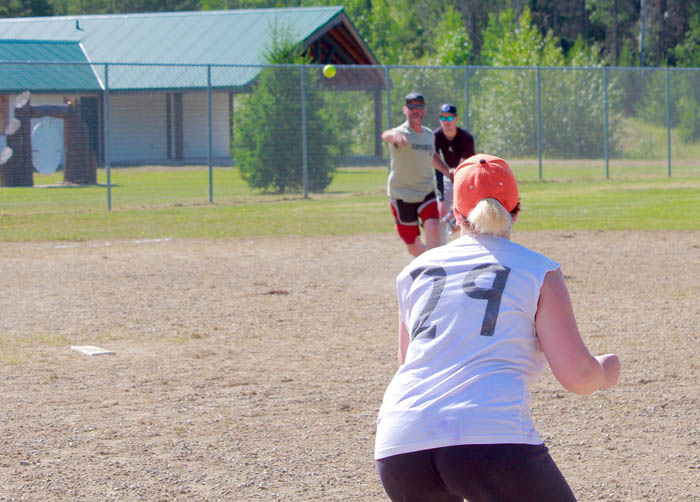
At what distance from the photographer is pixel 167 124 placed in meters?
31.1

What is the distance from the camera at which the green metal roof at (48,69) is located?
24.5 metres

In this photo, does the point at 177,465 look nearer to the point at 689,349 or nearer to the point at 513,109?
the point at 689,349

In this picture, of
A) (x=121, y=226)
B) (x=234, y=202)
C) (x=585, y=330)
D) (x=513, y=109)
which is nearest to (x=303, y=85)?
(x=234, y=202)

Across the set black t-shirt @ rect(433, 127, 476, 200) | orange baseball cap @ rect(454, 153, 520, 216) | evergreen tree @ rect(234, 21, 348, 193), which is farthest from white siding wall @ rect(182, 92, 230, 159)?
orange baseball cap @ rect(454, 153, 520, 216)

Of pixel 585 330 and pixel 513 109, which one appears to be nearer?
pixel 585 330

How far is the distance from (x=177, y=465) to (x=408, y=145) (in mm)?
6137

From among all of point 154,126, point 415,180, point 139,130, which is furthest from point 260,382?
point 154,126

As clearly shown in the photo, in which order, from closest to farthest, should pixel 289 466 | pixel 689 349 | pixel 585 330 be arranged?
pixel 289 466 → pixel 689 349 → pixel 585 330

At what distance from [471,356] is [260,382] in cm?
402

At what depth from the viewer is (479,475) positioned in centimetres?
251

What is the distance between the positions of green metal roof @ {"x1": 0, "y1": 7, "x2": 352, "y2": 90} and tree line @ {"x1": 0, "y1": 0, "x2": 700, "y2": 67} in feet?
50.2

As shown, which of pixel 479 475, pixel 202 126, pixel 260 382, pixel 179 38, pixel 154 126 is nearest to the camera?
pixel 479 475

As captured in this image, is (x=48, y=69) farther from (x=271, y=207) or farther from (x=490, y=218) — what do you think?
(x=490, y=218)

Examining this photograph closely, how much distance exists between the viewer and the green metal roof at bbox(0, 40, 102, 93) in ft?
80.4
